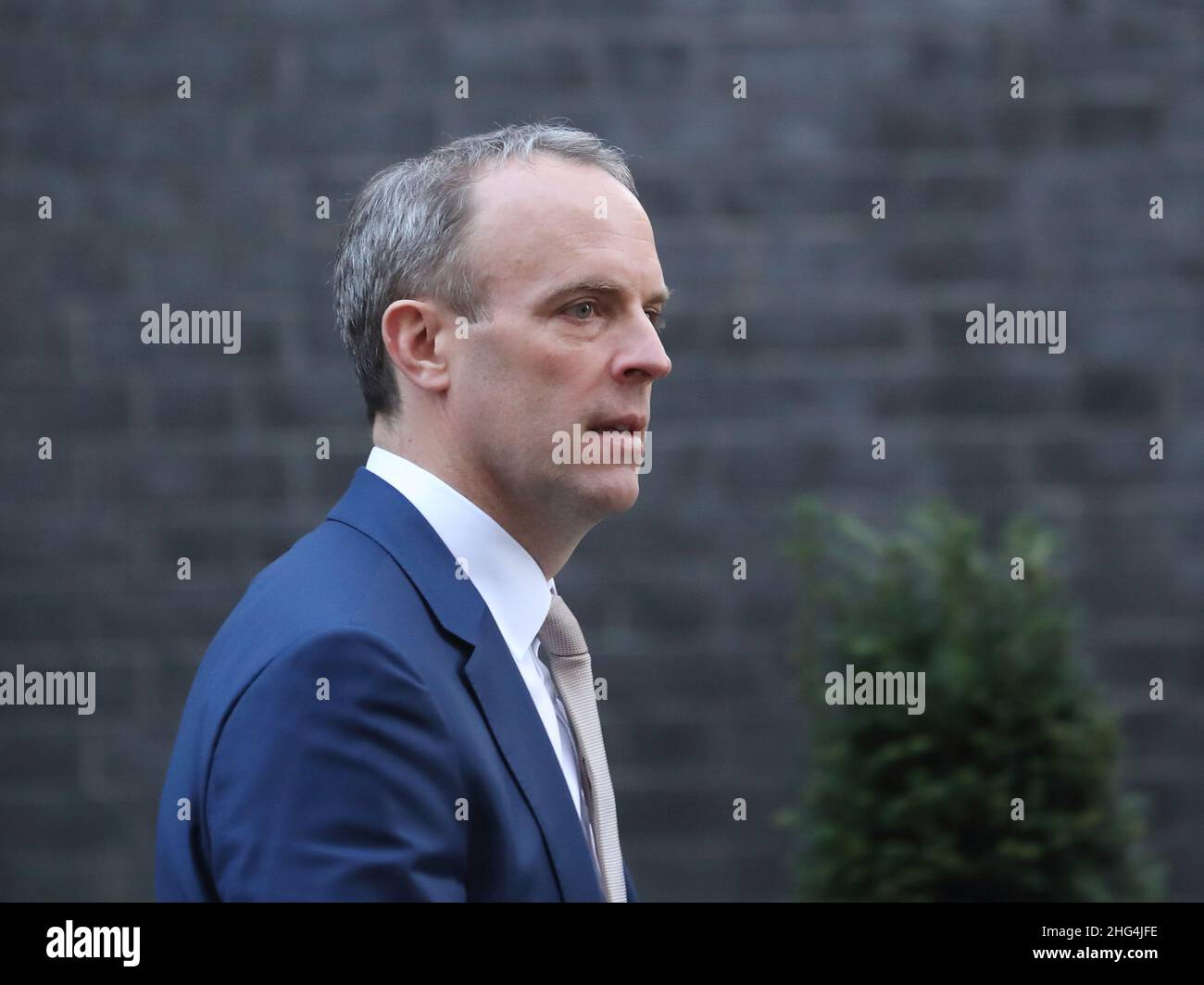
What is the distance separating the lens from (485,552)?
203cm

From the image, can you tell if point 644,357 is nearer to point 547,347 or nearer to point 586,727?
point 547,347

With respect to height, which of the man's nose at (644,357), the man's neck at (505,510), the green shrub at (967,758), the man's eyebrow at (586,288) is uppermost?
the man's eyebrow at (586,288)

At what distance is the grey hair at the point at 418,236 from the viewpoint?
7.07 ft

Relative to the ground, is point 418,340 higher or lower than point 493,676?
higher

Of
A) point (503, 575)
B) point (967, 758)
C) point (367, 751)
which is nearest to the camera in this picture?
point (367, 751)

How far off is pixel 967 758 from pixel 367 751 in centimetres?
258

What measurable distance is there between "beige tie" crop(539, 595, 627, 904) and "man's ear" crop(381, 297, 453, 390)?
387 mm

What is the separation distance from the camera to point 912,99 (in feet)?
16.6

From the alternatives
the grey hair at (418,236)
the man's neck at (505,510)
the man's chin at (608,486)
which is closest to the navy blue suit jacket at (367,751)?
the man's neck at (505,510)

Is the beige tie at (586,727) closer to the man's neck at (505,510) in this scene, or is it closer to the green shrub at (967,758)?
the man's neck at (505,510)

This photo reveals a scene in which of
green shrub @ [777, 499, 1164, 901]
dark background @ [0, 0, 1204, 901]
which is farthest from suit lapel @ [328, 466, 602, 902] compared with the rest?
dark background @ [0, 0, 1204, 901]

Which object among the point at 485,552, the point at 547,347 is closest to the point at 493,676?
the point at 485,552

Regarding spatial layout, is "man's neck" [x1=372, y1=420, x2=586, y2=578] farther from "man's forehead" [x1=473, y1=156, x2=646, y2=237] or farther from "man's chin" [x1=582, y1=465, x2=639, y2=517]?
"man's forehead" [x1=473, y1=156, x2=646, y2=237]

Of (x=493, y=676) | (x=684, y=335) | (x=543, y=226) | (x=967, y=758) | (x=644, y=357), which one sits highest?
(x=684, y=335)
